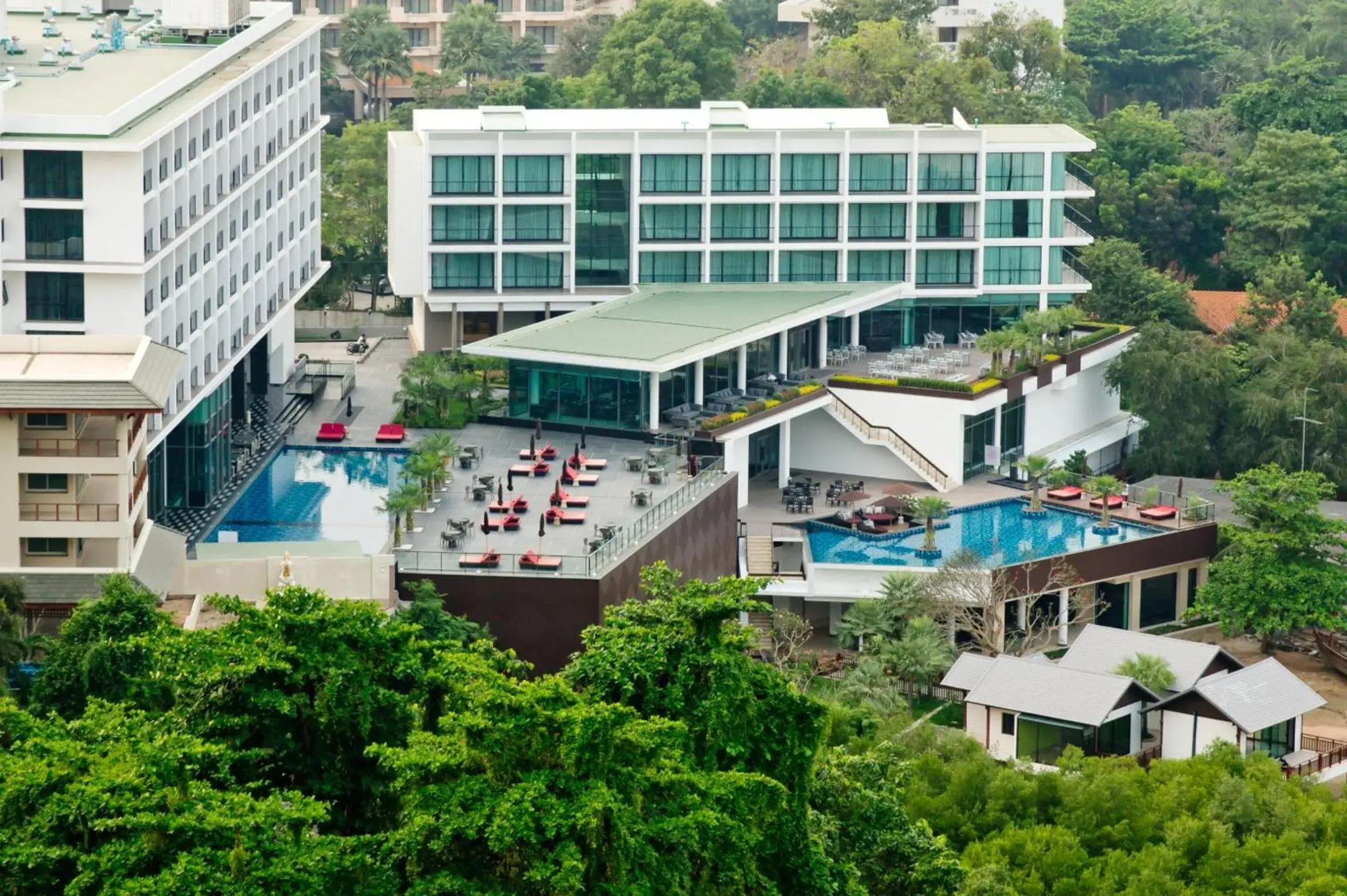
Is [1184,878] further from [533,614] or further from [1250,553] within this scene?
[1250,553]

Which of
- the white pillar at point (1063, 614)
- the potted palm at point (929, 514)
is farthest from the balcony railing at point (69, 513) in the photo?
the white pillar at point (1063, 614)

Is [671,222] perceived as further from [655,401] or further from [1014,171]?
[655,401]

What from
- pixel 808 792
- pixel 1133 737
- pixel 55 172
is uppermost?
pixel 55 172

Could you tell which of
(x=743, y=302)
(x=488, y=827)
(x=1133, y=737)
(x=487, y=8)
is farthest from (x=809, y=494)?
(x=487, y=8)

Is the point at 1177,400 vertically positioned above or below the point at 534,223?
below

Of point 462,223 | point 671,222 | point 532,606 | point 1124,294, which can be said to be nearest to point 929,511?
point 532,606
